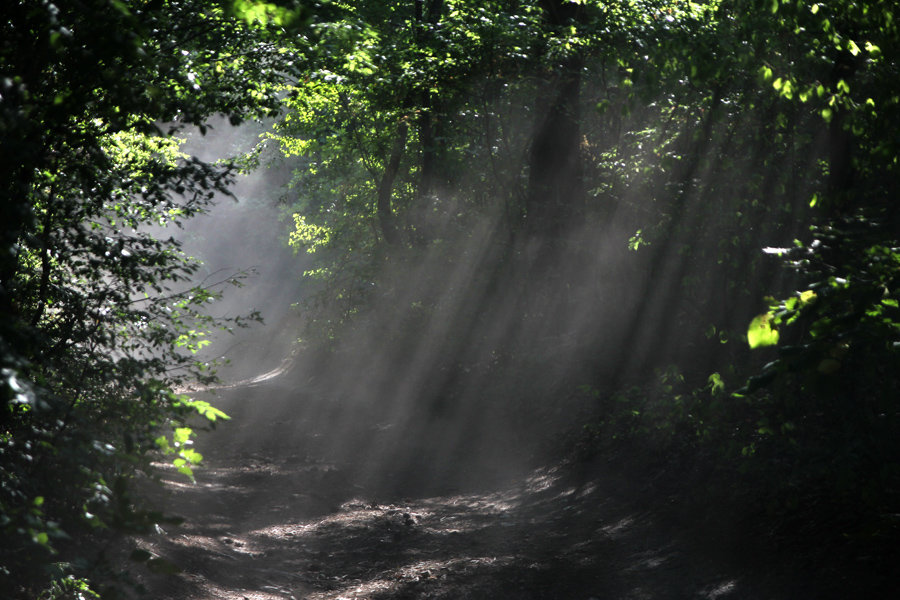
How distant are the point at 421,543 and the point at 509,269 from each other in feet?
28.7

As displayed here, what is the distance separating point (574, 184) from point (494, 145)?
3.75 m

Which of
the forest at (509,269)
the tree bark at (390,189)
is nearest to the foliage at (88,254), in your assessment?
A: the forest at (509,269)

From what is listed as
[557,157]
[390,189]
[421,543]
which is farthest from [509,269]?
[421,543]

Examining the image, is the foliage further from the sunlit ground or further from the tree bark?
the tree bark

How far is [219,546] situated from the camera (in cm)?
790

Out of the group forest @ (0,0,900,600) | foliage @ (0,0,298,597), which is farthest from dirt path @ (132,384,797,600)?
foliage @ (0,0,298,597)

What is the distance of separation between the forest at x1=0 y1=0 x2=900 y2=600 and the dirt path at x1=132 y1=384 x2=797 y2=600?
0.15 metres

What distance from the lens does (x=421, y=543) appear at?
27.0 feet

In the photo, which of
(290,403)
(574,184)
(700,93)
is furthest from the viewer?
(290,403)

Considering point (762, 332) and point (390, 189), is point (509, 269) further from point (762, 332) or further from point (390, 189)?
point (762, 332)

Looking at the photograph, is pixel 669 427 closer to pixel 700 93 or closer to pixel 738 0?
pixel 700 93

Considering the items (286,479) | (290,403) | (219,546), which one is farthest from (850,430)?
(290,403)

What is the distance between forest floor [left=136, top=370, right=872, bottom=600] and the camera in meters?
6.41

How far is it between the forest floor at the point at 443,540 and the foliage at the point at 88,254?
1093mm
